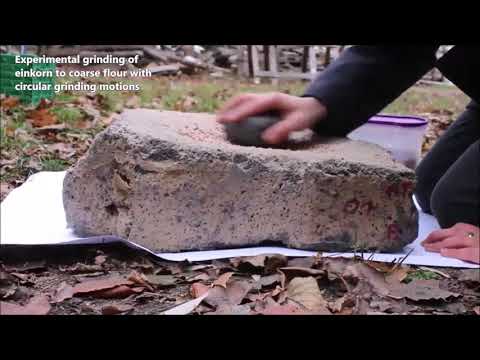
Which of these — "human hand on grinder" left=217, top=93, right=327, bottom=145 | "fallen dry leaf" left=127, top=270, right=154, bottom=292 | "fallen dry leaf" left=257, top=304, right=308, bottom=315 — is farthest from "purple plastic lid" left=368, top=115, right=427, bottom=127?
"fallen dry leaf" left=127, top=270, right=154, bottom=292

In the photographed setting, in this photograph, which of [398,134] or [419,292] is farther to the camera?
[398,134]

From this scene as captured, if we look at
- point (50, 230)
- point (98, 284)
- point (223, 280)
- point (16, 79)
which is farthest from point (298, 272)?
point (16, 79)

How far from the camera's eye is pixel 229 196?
1.18 metres

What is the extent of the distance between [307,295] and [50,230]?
18.5 inches

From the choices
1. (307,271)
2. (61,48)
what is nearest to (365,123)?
(307,271)

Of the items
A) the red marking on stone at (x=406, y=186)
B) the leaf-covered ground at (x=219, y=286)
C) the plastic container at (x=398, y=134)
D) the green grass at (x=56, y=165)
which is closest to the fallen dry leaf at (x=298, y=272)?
the leaf-covered ground at (x=219, y=286)

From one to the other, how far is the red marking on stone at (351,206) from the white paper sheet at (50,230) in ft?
0.26

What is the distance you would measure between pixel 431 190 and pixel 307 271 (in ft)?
1.15

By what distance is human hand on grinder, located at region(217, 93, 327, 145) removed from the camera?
122 cm

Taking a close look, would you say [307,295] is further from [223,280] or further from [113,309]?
[113,309]
